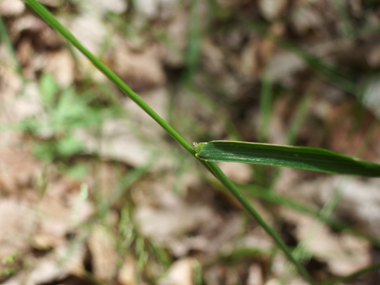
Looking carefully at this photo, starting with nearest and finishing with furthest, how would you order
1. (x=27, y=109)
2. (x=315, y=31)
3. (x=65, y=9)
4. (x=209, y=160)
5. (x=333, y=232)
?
(x=209, y=160) → (x=333, y=232) → (x=27, y=109) → (x=65, y=9) → (x=315, y=31)

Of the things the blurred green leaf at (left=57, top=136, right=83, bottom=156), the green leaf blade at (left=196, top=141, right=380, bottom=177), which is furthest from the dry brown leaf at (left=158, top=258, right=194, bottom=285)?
the green leaf blade at (left=196, top=141, right=380, bottom=177)

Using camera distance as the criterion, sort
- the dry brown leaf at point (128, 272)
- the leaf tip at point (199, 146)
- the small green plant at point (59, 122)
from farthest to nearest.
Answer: the small green plant at point (59, 122) → the dry brown leaf at point (128, 272) → the leaf tip at point (199, 146)

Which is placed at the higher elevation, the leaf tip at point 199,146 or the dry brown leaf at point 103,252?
the dry brown leaf at point 103,252

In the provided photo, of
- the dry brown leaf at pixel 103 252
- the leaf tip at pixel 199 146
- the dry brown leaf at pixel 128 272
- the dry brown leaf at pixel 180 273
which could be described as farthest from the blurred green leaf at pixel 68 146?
the leaf tip at pixel 199 146

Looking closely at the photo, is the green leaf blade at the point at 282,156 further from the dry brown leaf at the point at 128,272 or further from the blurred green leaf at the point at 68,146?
the blurred green leaf at the point at 68,146

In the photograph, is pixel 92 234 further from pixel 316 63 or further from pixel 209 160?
pixel 316 63

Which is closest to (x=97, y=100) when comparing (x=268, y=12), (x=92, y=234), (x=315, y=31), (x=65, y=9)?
(x=65, y=9)

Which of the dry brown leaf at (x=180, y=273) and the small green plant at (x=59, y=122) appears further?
the small green plant at (x=59, y=122)

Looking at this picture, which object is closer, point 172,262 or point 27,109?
point 172,262

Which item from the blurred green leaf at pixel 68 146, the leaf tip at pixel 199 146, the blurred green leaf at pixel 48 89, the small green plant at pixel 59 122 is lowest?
the leaf tip at pixel 199 146
